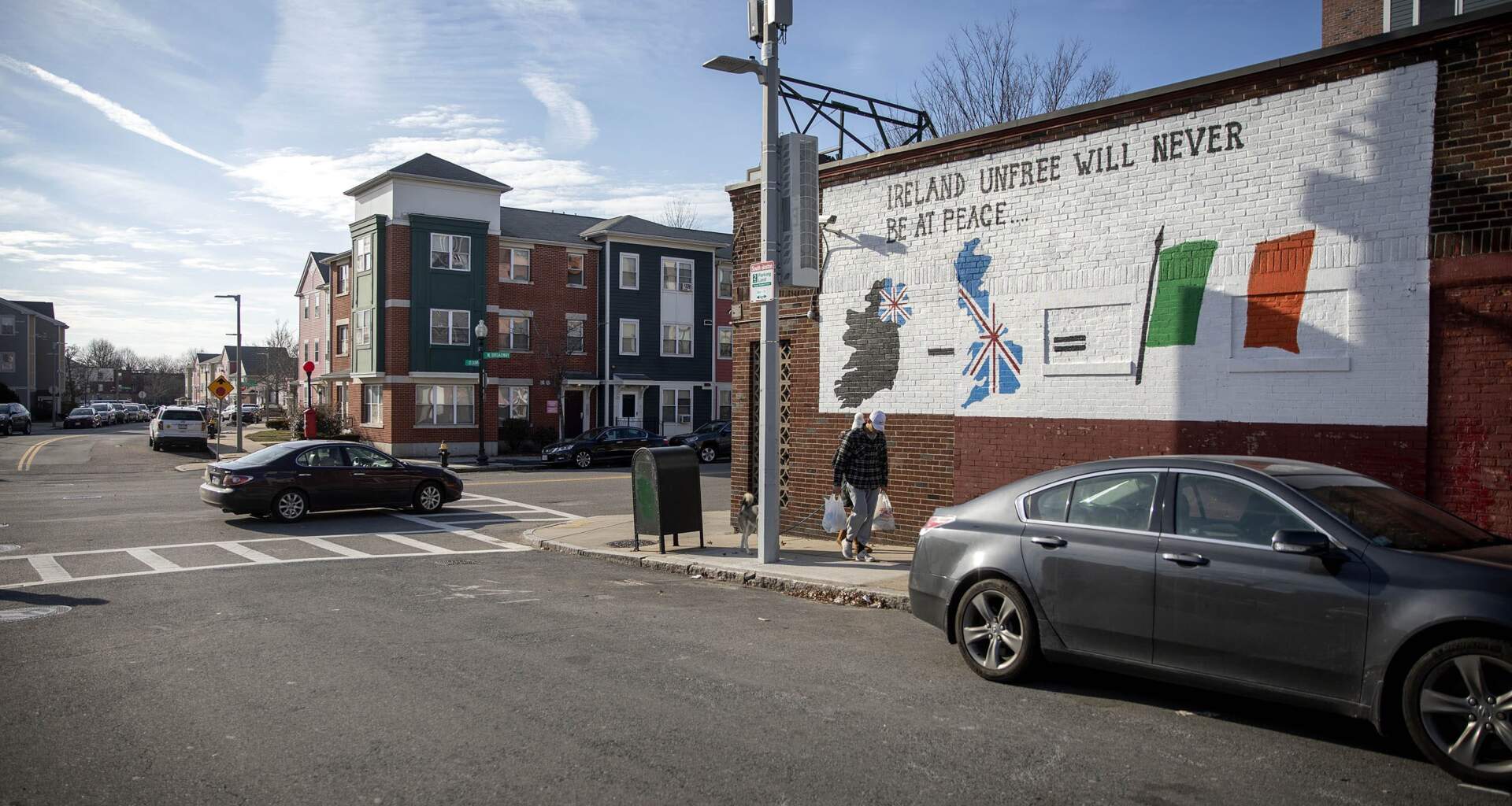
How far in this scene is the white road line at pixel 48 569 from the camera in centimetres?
1107

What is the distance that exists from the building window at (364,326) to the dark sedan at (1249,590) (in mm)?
35695

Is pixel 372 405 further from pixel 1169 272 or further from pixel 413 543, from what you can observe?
pixel 1169 272

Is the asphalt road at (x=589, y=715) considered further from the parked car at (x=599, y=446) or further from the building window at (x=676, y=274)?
the building window at (x=676, y=274)

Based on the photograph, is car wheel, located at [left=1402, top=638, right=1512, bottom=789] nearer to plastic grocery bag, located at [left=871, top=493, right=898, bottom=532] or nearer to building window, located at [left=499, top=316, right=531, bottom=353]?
plastic grocery bag, located at [left=871, top=493, right=898, bottom=532]

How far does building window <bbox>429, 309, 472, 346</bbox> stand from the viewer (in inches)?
1545

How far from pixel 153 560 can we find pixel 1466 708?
13.3 meters

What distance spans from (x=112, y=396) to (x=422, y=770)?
16353 centimetres

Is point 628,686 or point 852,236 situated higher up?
point 852,236

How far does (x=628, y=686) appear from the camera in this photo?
662 centimetres

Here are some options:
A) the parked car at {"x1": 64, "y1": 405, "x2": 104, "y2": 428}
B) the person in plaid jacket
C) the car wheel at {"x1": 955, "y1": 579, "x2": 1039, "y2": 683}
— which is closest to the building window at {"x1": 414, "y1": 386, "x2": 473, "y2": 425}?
the person in plaid jacket

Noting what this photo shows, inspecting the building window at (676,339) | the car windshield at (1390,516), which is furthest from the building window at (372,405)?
the car windshield at (1390,516)

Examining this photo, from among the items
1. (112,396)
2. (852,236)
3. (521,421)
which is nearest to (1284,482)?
(852,236)

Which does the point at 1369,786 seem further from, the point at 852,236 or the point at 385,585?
the point at 852,236

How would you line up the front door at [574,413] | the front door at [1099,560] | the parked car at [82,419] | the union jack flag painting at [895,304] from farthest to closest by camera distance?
the parked car at [82,419]
the front door at [574,413]
the union jack flag painting at [895,304]
the front door at [1099,560]
